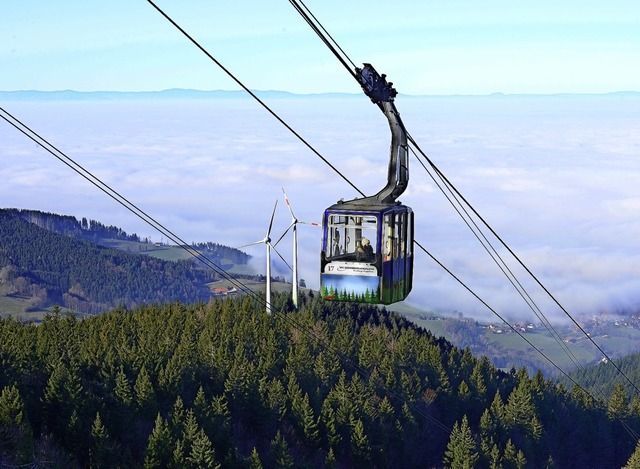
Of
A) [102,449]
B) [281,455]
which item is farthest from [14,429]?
[281,455]

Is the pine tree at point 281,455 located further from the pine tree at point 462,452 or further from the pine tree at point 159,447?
the pine tree at point 462,452

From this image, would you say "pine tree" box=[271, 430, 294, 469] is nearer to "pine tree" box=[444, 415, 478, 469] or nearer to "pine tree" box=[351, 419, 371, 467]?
"pine tree" box=[351, 419, 371, 467]

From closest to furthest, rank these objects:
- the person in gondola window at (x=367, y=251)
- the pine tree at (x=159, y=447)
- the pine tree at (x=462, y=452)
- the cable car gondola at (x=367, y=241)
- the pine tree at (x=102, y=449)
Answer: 1. the cable car gondola at (x=367, y=241)
2. the person in gondola window at (x=367, y=251)
3. the pine tree at (x=159, y=447)
4. the pine tree at (x=102, y=449)
5. the pine tree at (x=462, y=452)

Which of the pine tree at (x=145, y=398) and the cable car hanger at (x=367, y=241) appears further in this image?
the pine tree at (x=145, y=398)

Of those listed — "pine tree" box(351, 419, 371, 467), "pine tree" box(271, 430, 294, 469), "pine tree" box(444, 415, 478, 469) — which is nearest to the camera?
"pine tree" box(271, 430, 294, 469)

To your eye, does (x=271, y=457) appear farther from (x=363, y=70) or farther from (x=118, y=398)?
(x=363, y=70)

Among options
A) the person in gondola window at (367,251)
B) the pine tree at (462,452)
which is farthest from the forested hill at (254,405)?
the person in gondola window at (367,251)

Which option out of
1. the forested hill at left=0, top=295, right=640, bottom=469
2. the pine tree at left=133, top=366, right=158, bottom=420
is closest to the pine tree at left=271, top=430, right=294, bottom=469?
the forested hill at left=0, top=295, right=640, bottom=469

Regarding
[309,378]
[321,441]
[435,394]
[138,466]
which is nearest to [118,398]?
[138,466]
